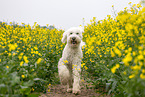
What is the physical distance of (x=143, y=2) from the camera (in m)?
2.43

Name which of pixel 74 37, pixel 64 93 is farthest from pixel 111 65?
pixel 64 93

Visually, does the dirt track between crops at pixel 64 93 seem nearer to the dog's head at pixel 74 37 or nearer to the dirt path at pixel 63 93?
the dirt path at pixel 63 93

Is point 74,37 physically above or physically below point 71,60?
above

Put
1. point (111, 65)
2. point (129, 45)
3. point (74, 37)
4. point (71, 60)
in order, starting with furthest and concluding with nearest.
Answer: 1. point (71, 60)
2. point (74, 37)
3. point (111, 65)
4. point (129, 45)

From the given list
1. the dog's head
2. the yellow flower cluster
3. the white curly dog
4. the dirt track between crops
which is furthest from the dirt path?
the dog's head

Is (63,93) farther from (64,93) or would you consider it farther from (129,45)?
(129,45)

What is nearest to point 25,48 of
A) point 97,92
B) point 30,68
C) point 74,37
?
point 30,68

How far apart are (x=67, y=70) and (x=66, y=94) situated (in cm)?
52

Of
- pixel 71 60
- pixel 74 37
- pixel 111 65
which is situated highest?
pixel 74 37

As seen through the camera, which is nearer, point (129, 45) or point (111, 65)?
point (129, 45)

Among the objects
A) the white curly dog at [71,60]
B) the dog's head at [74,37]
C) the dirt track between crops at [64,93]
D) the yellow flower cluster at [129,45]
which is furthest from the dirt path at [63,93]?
the dog's head at [74,37]

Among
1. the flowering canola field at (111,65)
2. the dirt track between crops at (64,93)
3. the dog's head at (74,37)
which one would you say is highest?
the dog's head at (74,37)

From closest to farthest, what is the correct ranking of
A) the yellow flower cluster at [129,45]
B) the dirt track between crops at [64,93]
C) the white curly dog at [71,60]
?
the yellow flower cluster at [129,45]
the dirt track between crops at [64,93]
the white curly dog at [71,60]

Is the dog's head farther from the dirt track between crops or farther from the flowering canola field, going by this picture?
the dirt track between crops
